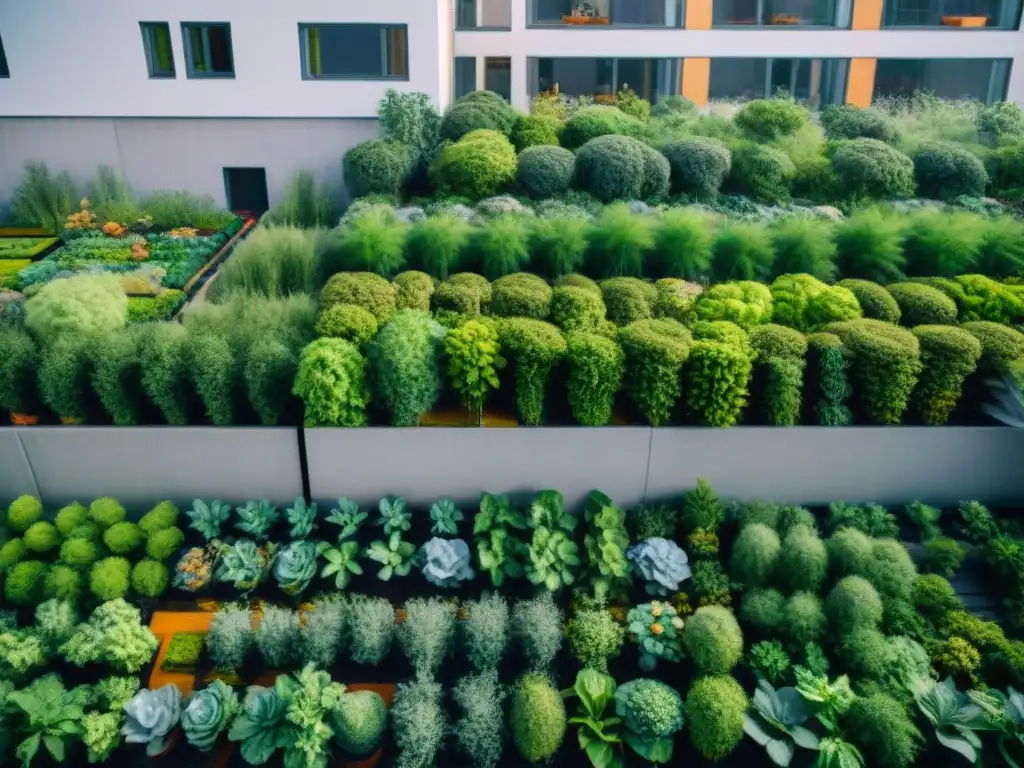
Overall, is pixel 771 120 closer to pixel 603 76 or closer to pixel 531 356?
pixel 603 76

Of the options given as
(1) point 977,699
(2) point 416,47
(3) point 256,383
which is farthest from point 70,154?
(1) point 977,699

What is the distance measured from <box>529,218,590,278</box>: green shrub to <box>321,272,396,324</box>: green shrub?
1753mm

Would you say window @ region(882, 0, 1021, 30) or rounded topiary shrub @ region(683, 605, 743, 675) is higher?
window @ region(882, 0, 1021, 30)

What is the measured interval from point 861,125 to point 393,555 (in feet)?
35.4

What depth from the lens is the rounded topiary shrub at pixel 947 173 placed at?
445 inches

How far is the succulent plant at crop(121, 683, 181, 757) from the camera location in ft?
17.2

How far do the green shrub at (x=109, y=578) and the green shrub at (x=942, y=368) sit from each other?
21.6 feet

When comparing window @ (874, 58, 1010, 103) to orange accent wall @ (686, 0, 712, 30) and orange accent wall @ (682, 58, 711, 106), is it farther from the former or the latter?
orange accent wall @ (686, 0, 712, 30)

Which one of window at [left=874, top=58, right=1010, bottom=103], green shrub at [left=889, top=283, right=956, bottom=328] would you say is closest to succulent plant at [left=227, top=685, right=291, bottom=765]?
green shrub at [left=889, top=283, right=956, bottom=328]

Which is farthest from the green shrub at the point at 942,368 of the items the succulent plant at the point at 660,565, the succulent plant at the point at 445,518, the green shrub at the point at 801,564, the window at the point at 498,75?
the window at the point at 498,75

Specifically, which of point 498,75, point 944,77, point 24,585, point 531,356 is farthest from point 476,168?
point 944,77

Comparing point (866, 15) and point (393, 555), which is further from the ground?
point (866, 15)

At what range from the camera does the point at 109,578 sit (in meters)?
6.07

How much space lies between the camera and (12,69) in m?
A: 13.1
